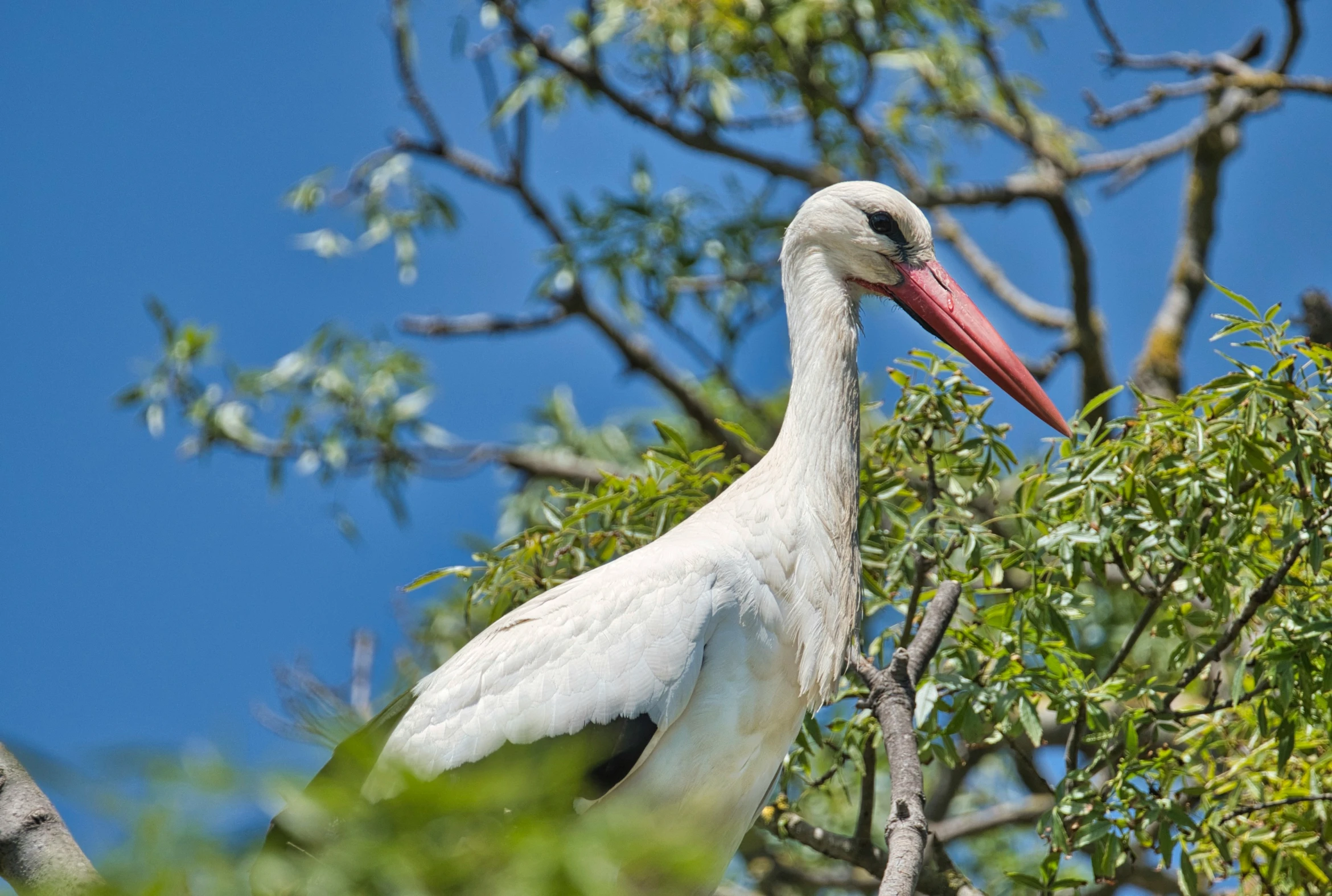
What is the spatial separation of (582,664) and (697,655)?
0.28 m

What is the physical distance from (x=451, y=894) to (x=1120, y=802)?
2.28m

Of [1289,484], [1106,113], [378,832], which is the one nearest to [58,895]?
[378,832]

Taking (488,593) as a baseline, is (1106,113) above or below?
above

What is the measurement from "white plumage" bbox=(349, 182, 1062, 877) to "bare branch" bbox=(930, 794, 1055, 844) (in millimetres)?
2387

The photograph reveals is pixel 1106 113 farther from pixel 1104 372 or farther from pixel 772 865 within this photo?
pixel 772 865

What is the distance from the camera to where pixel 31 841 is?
7.08 feet

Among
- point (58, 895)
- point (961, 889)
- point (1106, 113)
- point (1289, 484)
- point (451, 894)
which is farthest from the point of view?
point (1106, 113)

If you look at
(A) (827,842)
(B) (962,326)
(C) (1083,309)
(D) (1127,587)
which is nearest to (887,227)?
(B) (962,326)

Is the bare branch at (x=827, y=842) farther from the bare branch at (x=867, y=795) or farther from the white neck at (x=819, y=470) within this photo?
the white neck at (x=819, y=470)

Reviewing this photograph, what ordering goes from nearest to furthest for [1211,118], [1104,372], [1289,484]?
[1289,484] < [1104,372] < [1211,118]

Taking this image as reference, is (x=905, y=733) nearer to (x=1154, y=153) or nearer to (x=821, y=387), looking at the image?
(x=821, y=387)

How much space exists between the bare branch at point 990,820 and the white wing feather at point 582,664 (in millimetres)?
2645

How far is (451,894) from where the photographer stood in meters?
1.29

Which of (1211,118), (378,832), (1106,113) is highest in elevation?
(1211,118)
